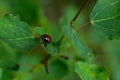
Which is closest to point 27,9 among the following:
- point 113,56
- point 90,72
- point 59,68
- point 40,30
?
point 59,68

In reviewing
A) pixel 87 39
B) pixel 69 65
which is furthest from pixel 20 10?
pixel 87 39

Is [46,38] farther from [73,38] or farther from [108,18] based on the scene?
[108,18]

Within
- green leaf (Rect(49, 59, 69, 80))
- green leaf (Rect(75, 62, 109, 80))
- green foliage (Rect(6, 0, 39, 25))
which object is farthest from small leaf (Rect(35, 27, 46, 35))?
green leaf (Rect(49, 59, 69, 80))

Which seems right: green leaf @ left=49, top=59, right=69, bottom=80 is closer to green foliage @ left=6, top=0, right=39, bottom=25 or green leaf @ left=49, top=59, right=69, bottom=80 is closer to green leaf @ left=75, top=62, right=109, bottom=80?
green foliage @ left=6, top=0, right=39, bottom=25

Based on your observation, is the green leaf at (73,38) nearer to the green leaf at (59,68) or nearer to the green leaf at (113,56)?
the green leaf at (59,68)

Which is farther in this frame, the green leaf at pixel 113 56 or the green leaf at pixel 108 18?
the green leaf at pixel 113 56

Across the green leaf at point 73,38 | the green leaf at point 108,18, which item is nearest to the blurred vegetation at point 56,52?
the green leaf at point 73,38

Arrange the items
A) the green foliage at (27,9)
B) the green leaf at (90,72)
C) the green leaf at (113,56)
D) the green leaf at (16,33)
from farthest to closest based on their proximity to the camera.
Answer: the green leaf at (113,56), the green foliage at (27,9), the green leaf at (90,72), the green leaf at (16,33)

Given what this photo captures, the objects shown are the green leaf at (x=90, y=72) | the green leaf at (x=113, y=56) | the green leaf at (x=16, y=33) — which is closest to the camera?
the green leaf at (x=16, y=33)
